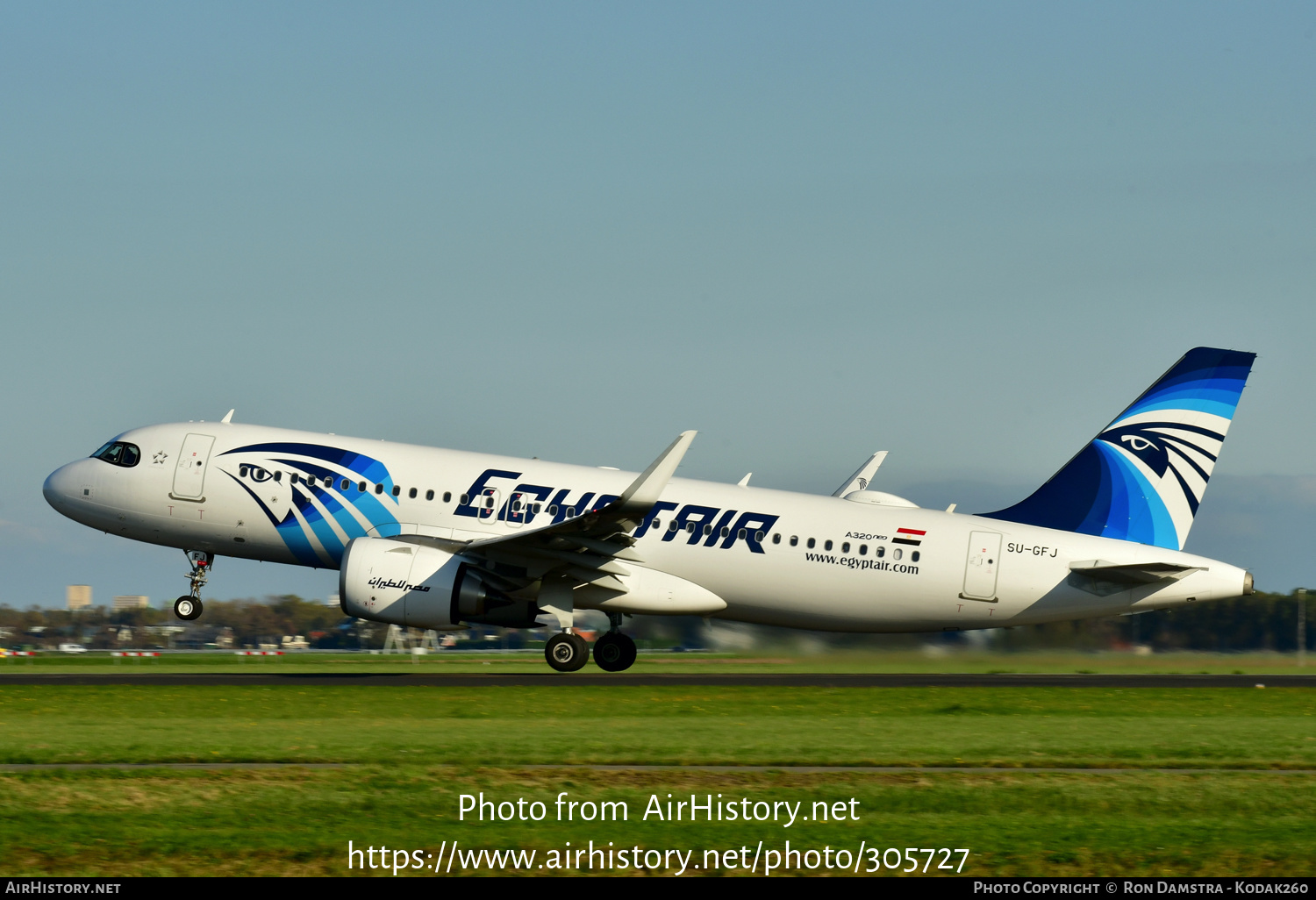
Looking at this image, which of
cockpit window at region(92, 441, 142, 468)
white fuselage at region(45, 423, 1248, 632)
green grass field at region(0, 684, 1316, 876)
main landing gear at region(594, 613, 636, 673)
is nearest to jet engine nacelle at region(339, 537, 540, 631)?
white fuselage at region(45, 423, 1248, 632)

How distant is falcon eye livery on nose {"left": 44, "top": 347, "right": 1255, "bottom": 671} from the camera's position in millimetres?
33094

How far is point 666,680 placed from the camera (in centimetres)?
3175

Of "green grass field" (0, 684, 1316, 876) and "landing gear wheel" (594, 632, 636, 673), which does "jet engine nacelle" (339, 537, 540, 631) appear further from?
"green grass field" (0, 684, 1316, 876)

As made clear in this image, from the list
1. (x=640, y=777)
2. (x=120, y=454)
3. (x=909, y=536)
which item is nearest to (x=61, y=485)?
(x=120, y=454)

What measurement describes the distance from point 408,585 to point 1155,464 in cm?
1852

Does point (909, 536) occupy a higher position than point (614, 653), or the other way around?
point (909, 536)

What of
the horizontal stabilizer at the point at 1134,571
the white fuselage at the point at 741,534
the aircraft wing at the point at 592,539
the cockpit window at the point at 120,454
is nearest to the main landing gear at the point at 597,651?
the aircraft wing at the point at 592,539

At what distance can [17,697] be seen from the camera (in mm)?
25359

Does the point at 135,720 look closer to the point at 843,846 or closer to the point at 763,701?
the point at 763,701

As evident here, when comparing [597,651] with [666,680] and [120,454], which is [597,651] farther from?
[120,454]

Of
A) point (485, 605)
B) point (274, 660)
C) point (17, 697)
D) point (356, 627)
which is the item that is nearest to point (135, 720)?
point (17, 697)

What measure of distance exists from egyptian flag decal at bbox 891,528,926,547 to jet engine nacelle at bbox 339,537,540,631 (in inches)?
396

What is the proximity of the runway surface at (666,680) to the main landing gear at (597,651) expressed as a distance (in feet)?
0.97

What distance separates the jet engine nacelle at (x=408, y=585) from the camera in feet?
101
